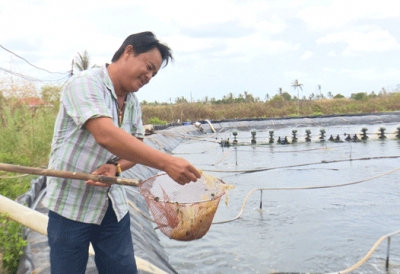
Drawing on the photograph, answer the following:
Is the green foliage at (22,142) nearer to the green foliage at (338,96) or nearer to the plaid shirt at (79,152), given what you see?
the plaid shirt at (79,152)

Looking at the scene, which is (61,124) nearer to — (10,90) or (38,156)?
(38,156)

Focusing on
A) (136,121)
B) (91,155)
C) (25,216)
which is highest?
(136,121)

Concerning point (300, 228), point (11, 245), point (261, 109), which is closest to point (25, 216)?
point (11, 245)

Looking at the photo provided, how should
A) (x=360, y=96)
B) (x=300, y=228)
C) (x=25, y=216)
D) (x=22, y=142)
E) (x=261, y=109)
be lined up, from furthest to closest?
(x=360, y=96)
(x=261, y=109)
(x=22, y=142)
(x=300, y=228)
(x=25, y=216)

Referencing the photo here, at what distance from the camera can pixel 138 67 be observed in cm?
156

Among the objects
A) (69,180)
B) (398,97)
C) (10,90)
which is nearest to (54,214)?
(69,180)

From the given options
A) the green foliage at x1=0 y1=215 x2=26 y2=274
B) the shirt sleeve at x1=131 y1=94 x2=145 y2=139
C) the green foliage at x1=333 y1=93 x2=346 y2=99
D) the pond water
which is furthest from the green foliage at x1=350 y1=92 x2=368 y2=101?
the shirt sleeve at x1=131 y1=94 x2=145 y2=139

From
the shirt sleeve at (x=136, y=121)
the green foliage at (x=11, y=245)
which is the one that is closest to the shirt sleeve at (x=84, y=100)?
the shirt sleeve at (x=136, y=121)

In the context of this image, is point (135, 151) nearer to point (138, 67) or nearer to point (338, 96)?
point (138, 67)

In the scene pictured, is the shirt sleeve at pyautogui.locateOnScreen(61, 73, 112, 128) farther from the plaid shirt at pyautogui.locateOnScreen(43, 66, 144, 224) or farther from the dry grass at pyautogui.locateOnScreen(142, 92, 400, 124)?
the dry grass at pyautogui.locateOnScreen(142, 92, 400, 124)

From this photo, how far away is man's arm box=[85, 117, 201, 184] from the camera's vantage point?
4.46 feet

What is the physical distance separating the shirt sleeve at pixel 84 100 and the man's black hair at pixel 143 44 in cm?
19

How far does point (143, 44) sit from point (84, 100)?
1.09ft

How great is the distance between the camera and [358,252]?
15.0ft
